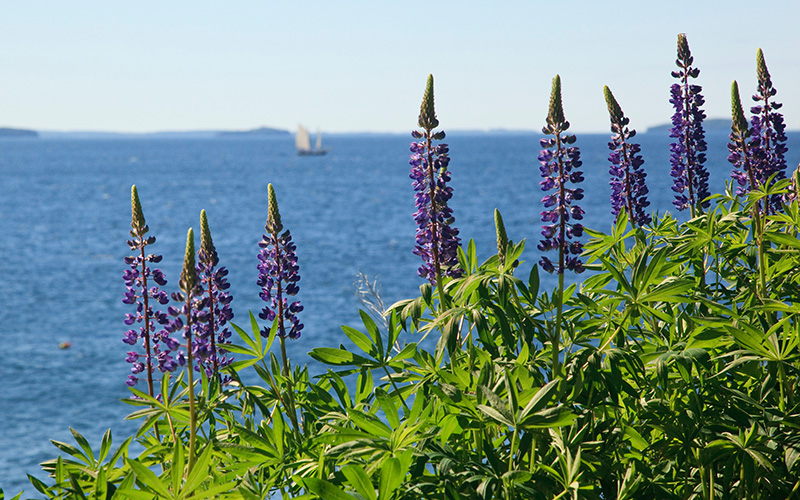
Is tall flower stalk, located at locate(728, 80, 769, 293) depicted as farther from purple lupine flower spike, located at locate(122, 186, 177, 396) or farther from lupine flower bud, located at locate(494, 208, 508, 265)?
purple lupine flower spike, located at locate(122, 186, 177, 396)

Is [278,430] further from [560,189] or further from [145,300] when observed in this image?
[560,189]

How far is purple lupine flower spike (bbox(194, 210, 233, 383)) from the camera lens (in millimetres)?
2541

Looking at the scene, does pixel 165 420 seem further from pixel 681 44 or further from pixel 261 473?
pixel 681 44

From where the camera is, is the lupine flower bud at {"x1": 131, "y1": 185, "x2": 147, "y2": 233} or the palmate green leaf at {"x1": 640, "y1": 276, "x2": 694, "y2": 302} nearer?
the palmate green leaf at {"x1": 640, "y1": 276, "x2": 694, "y2": 302}

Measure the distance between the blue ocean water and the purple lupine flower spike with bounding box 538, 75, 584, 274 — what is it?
1163 mm

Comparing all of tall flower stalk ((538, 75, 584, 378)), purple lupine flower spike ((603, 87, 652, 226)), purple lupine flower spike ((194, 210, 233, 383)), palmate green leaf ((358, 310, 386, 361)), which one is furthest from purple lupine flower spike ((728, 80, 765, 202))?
purple lupine flower spike ((194, 210, 233, 383))

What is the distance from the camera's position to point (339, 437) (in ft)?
6.45

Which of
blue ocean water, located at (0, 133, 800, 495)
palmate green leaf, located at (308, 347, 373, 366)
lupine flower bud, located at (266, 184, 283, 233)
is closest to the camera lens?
palmate green leaf, located at (308, 347, 373, 366)

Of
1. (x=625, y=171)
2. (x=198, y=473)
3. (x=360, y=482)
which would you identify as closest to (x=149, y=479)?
(x=198, y=473)

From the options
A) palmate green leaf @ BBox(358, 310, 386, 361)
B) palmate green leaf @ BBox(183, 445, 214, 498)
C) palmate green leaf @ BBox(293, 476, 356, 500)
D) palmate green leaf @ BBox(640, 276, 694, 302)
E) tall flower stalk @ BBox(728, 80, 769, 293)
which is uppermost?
tall flower stalk @ BBox(728, 80, 769, 293)

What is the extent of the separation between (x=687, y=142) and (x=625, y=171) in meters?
0.67

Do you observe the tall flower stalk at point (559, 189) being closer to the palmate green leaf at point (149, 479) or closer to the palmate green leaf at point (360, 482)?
the palmate green leaf at point (360, 482)

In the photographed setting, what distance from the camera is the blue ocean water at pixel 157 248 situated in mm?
32281

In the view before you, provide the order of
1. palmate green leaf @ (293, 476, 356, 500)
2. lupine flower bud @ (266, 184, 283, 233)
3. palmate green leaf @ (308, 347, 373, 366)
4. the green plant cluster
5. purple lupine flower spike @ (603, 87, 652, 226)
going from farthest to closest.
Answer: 1. purple lupine flower spike @ (603, 87, 652, 226)
2. lupine flower bud @ (266, 184, 283, 233)
3. palmate green leaf @ (308, 347, 373, 366)
4. the green plant cluster
5. palmate green leaf @ (293, 476, 356, 500)
